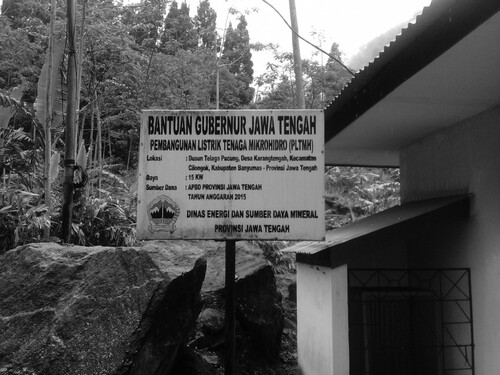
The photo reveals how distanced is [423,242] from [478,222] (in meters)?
1.38

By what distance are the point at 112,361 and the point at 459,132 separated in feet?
15.2

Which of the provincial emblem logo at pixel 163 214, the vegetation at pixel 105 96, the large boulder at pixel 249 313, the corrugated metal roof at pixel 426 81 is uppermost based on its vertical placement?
the vegetation at pixel 105 96

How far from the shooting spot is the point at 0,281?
15.0ft

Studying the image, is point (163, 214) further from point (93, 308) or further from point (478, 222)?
point (478, 222)

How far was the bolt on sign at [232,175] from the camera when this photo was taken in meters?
3.53

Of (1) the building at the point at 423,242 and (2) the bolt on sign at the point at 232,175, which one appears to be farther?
(1) the building at the point at 423,242

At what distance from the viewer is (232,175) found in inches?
141

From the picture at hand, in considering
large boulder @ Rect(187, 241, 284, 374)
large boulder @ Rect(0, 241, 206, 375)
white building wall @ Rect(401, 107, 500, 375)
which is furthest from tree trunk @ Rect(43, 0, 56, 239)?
white building wall @ Rect(401, 107, 500, 375)

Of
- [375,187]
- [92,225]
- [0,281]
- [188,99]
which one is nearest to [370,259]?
[0,281]

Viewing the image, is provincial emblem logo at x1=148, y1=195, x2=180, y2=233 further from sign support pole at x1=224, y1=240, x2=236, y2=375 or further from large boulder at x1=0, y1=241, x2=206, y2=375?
large boulder at x1=0, y1=241, x2=206, y2=375

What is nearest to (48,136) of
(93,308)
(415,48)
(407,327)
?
(93,308)

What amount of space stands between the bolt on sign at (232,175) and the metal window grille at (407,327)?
279 centimetres

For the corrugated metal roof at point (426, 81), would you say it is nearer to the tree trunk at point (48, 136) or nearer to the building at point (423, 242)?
the building at point (423, 242)

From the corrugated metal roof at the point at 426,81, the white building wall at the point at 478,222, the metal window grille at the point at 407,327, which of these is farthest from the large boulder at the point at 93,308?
the white building wall at the point at 478,222
